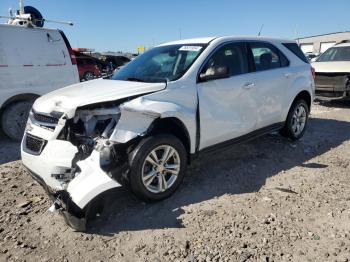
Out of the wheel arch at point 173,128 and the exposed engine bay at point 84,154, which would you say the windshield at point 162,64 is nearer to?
the wheel arch at point 173,128

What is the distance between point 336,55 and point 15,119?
920cm

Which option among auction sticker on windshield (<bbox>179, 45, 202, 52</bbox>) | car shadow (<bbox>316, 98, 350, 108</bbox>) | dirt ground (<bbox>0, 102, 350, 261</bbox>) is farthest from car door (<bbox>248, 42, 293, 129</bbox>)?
car shadow (<bbox>316, 98, 350, 108</bbox>)

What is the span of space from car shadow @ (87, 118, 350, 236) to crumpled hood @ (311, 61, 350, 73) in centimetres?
297

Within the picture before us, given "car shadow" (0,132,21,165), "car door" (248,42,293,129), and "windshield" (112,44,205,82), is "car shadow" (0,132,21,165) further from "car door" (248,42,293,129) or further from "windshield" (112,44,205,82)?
"car door" (248,42,293,129)

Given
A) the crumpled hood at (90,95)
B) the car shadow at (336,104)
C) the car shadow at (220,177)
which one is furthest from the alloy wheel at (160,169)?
the car shadow at (336,104)

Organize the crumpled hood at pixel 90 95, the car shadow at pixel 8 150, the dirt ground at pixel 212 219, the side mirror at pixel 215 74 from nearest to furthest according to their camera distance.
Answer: the dirt ground at pixel 212 219
the crumpled hood at pixel 90 95
the side mirror at pixel 215 74
the car shadow at pixel 8 150

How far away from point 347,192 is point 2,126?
5.74 m

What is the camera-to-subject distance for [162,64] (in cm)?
459

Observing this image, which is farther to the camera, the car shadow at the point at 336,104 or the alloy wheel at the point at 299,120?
the car shadow at the point at 336,104

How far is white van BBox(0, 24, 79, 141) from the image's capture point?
6094 millimetres

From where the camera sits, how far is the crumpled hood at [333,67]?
30.8 ft

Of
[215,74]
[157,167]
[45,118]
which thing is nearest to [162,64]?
[215,74]

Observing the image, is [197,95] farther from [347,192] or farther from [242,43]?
[347,192]

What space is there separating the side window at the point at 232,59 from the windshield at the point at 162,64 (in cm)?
22
